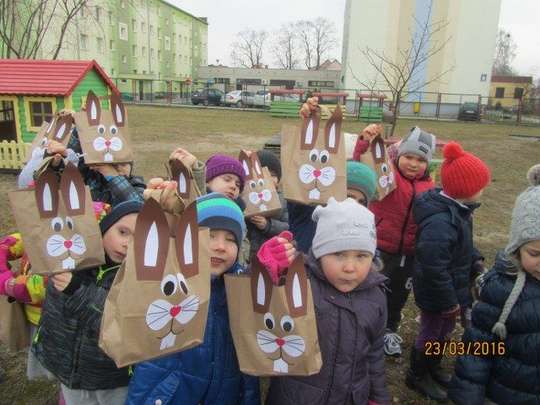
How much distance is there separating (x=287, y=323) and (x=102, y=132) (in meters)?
1.91

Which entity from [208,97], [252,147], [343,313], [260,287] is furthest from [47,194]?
[208,97]

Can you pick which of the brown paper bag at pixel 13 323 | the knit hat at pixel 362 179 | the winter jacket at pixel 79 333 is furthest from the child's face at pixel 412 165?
the brown paper bag at pixel 13 323

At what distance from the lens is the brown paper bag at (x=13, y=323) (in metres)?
2.14

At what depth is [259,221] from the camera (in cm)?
269

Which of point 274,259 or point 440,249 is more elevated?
point 274,259

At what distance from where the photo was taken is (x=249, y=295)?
4.54 feet

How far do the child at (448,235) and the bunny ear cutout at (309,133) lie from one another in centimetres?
76

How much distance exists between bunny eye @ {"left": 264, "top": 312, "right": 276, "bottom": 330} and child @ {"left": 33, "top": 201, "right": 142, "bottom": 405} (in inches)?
26.3

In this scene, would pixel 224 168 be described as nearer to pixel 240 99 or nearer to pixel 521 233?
pixel 521 233

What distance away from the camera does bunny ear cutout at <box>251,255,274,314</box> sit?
1.32 meters

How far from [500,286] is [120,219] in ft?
5.27

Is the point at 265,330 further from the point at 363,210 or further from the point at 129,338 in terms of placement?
the point at 363,210

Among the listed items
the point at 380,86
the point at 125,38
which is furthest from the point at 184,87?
the point at 380,86

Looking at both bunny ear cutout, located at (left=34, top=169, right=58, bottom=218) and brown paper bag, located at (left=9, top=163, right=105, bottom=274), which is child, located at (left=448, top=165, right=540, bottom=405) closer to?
brown paper bag, located at (left=9, top=163, right=105, bottom=274)
